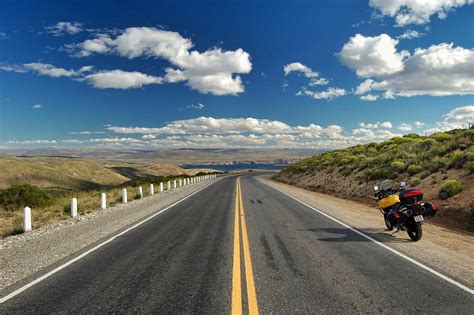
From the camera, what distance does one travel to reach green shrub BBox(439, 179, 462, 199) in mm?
15180

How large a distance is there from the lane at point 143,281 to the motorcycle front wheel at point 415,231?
508 cm

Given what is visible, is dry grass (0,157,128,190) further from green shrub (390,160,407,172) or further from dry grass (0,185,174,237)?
green shrub (390,160,407,172)

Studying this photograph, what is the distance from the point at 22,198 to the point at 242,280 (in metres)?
18.8

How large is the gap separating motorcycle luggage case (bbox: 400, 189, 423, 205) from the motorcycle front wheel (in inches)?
23.0

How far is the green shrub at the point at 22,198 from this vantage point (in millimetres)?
19359

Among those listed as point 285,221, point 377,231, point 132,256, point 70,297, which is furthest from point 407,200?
point 70,297

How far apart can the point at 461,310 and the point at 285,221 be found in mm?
7777

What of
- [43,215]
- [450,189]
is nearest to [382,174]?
[450,189]

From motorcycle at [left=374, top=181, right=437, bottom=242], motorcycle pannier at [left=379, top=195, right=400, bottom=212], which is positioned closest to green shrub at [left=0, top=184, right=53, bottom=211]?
motorcycle pannier at [left=379, top=195, right=400, bottom=212]

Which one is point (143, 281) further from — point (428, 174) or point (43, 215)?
point (428, 174)

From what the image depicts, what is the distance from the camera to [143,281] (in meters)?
5.80

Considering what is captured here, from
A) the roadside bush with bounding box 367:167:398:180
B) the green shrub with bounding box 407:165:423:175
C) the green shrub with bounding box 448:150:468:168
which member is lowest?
the roadside bush with bounding box 367:167:398:180

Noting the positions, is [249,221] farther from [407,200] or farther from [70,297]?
[70,297]

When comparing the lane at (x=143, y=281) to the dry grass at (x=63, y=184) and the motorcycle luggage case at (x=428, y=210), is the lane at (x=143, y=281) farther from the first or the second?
the dry grass at (x=63, y=184)
